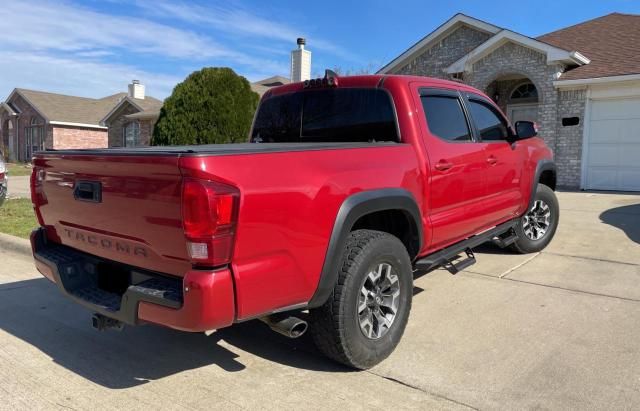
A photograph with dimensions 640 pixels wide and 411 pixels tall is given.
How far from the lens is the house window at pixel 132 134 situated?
29.3m

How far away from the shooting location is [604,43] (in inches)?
597

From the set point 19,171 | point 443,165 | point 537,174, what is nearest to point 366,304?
point 443,165

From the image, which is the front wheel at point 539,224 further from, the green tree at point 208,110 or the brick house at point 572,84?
the green tree at point 208,110

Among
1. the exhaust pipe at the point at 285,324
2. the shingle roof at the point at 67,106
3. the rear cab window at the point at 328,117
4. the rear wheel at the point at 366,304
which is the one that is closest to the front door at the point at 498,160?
the rear cab window at the point at 328,117

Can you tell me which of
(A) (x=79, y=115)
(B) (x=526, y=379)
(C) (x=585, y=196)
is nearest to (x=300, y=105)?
(B) (x=526, y=379)

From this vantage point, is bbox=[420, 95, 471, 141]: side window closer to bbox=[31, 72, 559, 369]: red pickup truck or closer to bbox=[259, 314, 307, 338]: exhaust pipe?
bbox=[31, 72, 559, 369]: red pickup truck

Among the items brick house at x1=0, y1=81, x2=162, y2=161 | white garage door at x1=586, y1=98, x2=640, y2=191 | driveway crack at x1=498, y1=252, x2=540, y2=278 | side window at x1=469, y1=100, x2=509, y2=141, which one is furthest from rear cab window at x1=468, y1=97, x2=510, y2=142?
brick house at x1=0, y1=81, x2=162, y2=161

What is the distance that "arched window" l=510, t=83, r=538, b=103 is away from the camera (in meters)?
15.8

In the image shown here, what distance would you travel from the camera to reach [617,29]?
629 inches

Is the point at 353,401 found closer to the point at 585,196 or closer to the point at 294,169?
the point at 294,169

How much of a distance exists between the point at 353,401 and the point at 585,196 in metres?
11.0

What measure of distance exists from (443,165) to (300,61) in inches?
683

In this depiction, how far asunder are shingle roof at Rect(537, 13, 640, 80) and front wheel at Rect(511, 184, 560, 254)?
324 inches

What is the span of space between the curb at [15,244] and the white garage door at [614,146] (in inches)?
523
